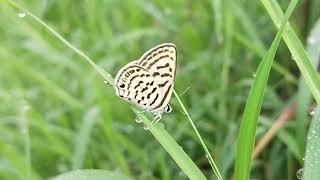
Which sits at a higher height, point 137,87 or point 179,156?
point 137,87

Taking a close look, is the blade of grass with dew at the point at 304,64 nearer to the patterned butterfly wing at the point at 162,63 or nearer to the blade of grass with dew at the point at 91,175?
the patterned butterfly wing at the point at 162,63

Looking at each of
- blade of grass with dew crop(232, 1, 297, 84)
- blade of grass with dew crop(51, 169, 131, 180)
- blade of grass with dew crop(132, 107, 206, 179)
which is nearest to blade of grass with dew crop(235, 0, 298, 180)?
blade of grass with dew crop(132, 107, 206, 179)

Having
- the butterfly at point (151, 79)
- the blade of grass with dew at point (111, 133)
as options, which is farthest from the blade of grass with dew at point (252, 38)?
the butterfly at point (151, 79)

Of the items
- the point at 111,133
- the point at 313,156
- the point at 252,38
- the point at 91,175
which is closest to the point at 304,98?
the point at 252,38

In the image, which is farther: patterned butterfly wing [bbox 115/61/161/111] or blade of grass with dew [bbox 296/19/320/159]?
blade of grass with dew [bbox 296/19/320/159]

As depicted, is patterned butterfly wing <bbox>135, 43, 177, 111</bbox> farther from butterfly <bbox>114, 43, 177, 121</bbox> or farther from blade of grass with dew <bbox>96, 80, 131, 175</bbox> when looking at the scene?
blade of grass with dew <bbox>96, 80, 131, 175</bbox>

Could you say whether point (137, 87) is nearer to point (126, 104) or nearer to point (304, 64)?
point (304, 64)
